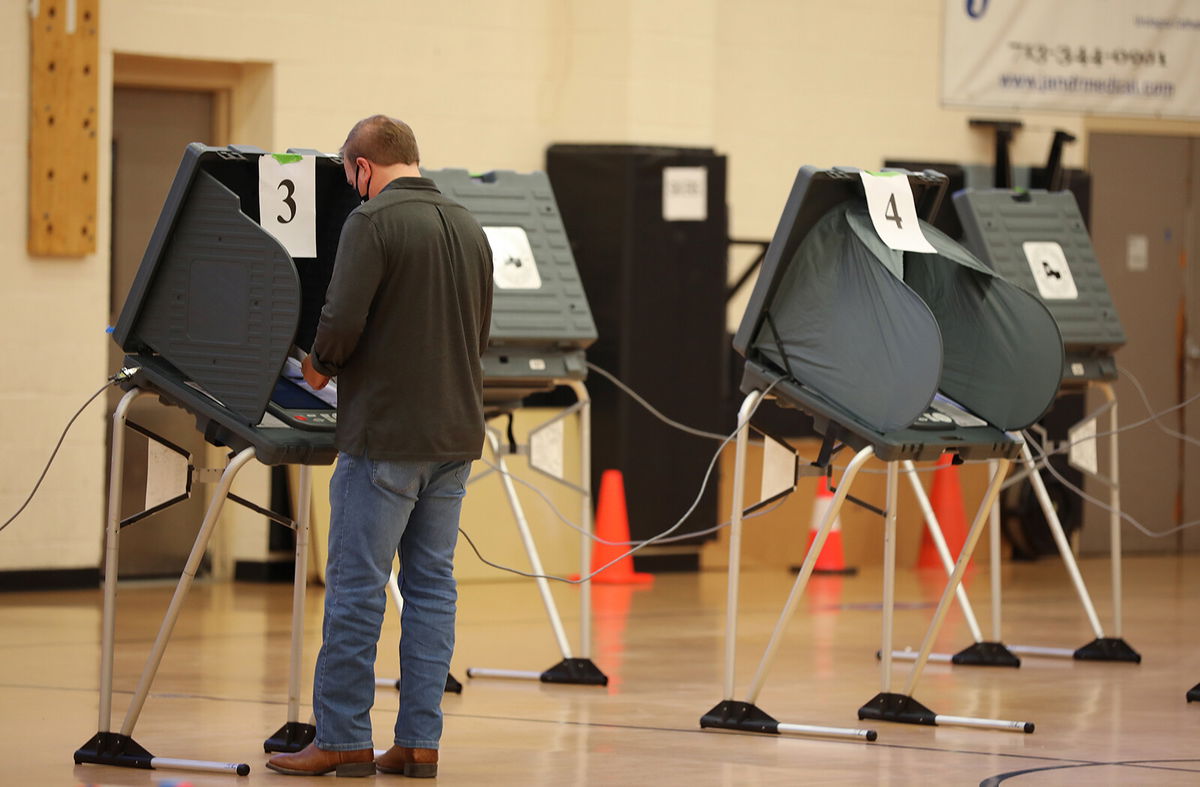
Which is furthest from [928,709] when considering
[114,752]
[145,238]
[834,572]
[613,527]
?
[145,238]

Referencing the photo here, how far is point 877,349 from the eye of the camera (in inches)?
171

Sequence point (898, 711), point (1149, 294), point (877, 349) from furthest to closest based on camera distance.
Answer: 1. point (1149, 294)
2. point (898, 711)
3. point (877, 349)

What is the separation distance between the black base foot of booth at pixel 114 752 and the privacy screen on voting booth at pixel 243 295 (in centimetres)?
70

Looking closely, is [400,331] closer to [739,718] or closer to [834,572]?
[739,718]

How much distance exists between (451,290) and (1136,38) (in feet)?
20.5

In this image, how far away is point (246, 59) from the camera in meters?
7.38

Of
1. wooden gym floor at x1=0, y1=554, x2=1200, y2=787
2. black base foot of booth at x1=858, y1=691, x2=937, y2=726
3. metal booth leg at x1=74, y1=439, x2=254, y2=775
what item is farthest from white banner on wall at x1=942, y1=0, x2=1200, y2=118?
metal booth leg at x1=74, y1=439, x2=254, y2=775

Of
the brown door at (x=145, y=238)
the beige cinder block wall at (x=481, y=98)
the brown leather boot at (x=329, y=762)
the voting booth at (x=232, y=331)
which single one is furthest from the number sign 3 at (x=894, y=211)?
the brown door at (x=145, y=238)

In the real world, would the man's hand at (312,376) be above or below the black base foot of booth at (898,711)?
above

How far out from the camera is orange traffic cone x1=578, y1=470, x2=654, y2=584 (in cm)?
766

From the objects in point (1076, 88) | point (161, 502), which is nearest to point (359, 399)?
point (161, 502)

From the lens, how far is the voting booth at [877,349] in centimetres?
434

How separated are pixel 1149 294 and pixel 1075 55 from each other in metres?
1.29

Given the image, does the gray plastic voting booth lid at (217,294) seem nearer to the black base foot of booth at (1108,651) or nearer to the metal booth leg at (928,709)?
the metal booth leg at (928,709)
